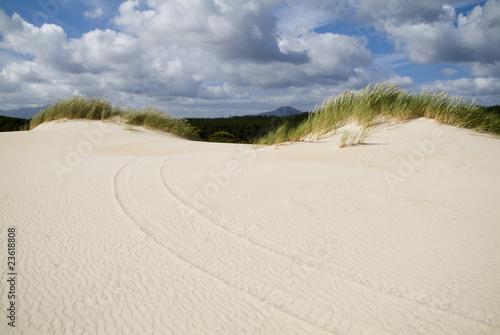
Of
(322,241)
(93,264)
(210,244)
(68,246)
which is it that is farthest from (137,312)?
(322,241)

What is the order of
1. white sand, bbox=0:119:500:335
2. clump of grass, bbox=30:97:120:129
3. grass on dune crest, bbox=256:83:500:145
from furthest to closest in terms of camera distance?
clump of grass, bbox=30:97:120:129 < grass on dune crest, bbox=256:83:500:145 < white sand, bbox=0:119:500:335

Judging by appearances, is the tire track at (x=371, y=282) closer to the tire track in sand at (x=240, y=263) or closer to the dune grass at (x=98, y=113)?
the tire track in sand at (x=240, y=263)

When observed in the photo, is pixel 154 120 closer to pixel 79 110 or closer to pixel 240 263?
pixel 79 110

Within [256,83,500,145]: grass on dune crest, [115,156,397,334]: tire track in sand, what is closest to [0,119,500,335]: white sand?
[115,156,397,334]: tire track in sand

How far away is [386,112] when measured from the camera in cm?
883

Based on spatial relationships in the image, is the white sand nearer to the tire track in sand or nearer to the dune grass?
A: the tire track in sand

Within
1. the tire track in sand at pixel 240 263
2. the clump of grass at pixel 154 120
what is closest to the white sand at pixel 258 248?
the tire track in sand at pixel 240 263

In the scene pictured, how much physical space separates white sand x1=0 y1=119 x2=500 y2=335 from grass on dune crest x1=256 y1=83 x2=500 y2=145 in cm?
279

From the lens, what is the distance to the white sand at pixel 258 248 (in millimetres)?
1970

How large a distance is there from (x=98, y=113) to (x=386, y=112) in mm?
12174

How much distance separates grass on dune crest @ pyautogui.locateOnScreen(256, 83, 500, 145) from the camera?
8336 mm

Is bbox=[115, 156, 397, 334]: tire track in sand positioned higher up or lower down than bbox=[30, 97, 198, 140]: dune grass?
lower down

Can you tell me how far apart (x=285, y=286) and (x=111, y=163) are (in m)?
5.66

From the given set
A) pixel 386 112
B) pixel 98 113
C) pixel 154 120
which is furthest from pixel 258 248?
pixel 98 113
